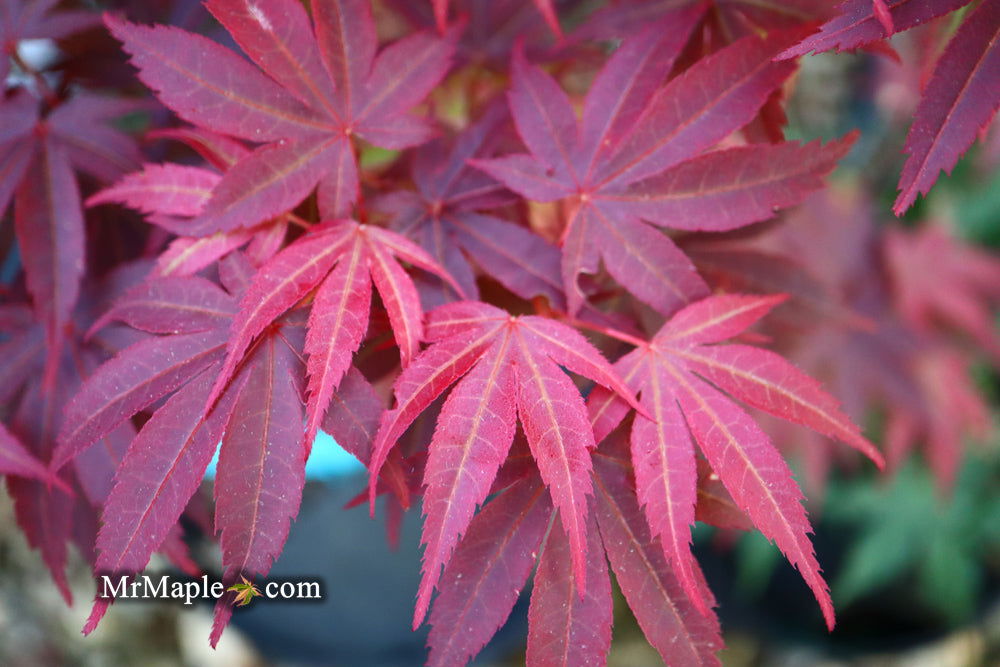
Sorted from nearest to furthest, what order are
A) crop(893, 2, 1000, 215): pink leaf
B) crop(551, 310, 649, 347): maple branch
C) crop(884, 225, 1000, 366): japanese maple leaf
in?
1. crop(893, 2, 1000, 215): pink leaf
2. crop(551, 310, 649, 347): maple branch
3. crop(884, 225, 1000, 366): japanese maple leaf

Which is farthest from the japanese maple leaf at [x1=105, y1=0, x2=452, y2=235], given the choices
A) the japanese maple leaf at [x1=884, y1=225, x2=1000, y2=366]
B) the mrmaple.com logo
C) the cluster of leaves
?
the japanese maple leaf at [x1=884, y1=225, x2=1000, y2=366]

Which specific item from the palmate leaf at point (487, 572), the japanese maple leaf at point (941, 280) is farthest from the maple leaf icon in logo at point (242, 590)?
the japanese maple leaf at point (941, 280)

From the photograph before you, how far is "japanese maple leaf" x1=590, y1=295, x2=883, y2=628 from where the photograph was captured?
38 cm

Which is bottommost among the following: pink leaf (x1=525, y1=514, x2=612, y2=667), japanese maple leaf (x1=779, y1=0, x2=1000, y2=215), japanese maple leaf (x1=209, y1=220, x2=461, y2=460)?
pink leaf (x1=525, y1=514, x2=612, y2=667)

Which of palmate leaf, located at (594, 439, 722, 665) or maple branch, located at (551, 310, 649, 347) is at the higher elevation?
maple branch, located at (551, 310, 649, 347)

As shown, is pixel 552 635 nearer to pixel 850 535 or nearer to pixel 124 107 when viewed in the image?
pixel 124 107

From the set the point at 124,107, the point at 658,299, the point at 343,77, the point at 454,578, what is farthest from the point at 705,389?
the point at 124,107

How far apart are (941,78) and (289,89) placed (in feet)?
1.23

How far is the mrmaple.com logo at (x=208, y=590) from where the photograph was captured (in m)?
0.39

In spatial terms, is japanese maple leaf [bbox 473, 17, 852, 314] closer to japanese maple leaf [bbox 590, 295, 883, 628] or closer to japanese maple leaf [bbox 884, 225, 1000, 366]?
japanese maple leaf [bbox 590, 295, 883, 628]

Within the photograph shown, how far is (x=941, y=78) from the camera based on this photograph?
363 mm

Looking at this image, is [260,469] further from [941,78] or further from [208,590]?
[941,78]

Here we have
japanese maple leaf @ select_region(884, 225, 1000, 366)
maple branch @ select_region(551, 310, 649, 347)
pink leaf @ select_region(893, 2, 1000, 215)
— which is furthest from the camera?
japanese maple leaf @ select_region(884, 225, 1000, 366)

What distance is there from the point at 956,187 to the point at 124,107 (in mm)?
1456
